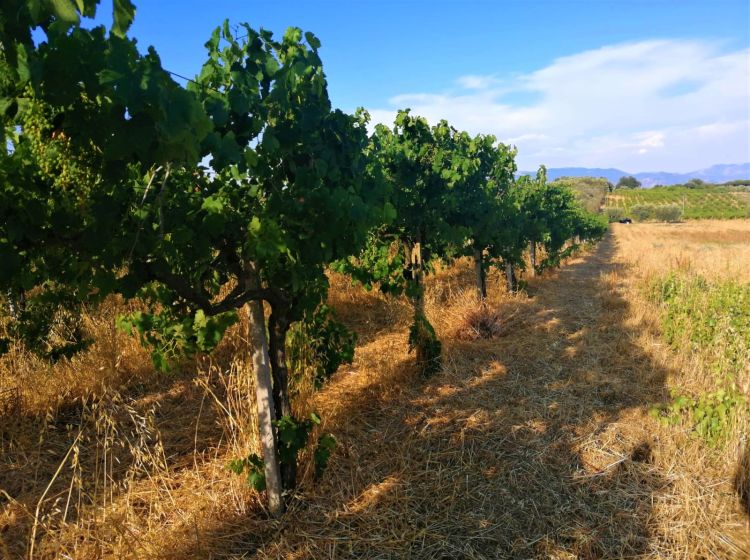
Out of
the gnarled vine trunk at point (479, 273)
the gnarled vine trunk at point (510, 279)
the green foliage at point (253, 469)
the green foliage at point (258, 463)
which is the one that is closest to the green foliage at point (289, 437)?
the green foliage at point (258, 463)

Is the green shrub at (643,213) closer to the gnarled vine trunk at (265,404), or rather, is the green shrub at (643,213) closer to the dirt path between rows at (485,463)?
the dirt path between rows at (485,463)

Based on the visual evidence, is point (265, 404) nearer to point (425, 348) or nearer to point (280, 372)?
point (280, 372)

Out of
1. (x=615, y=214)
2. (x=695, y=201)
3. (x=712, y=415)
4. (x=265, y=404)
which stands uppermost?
(x=695, y=201)

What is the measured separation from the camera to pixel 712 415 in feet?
11.8

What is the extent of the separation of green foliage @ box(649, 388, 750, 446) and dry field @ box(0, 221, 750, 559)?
101mm

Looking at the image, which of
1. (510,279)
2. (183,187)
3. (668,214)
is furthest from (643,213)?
(183,187)

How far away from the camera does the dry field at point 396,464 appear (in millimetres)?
2711

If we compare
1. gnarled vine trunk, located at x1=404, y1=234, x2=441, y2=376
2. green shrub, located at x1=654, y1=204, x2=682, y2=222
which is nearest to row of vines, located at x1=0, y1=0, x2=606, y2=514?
gnarled vine trunk, located at x1=404, y1=234, x2=441, y2=376

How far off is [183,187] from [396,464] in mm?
2599

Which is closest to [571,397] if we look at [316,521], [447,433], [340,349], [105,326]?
[447,433]

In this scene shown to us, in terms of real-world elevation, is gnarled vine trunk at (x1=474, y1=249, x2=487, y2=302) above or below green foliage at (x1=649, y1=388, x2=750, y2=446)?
above

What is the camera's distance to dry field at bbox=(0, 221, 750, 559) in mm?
2711

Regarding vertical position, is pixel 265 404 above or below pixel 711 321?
above

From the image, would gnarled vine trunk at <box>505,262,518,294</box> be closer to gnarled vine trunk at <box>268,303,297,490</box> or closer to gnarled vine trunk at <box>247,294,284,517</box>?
gnarled vine trunk at <box>268,303,297,490</box>
